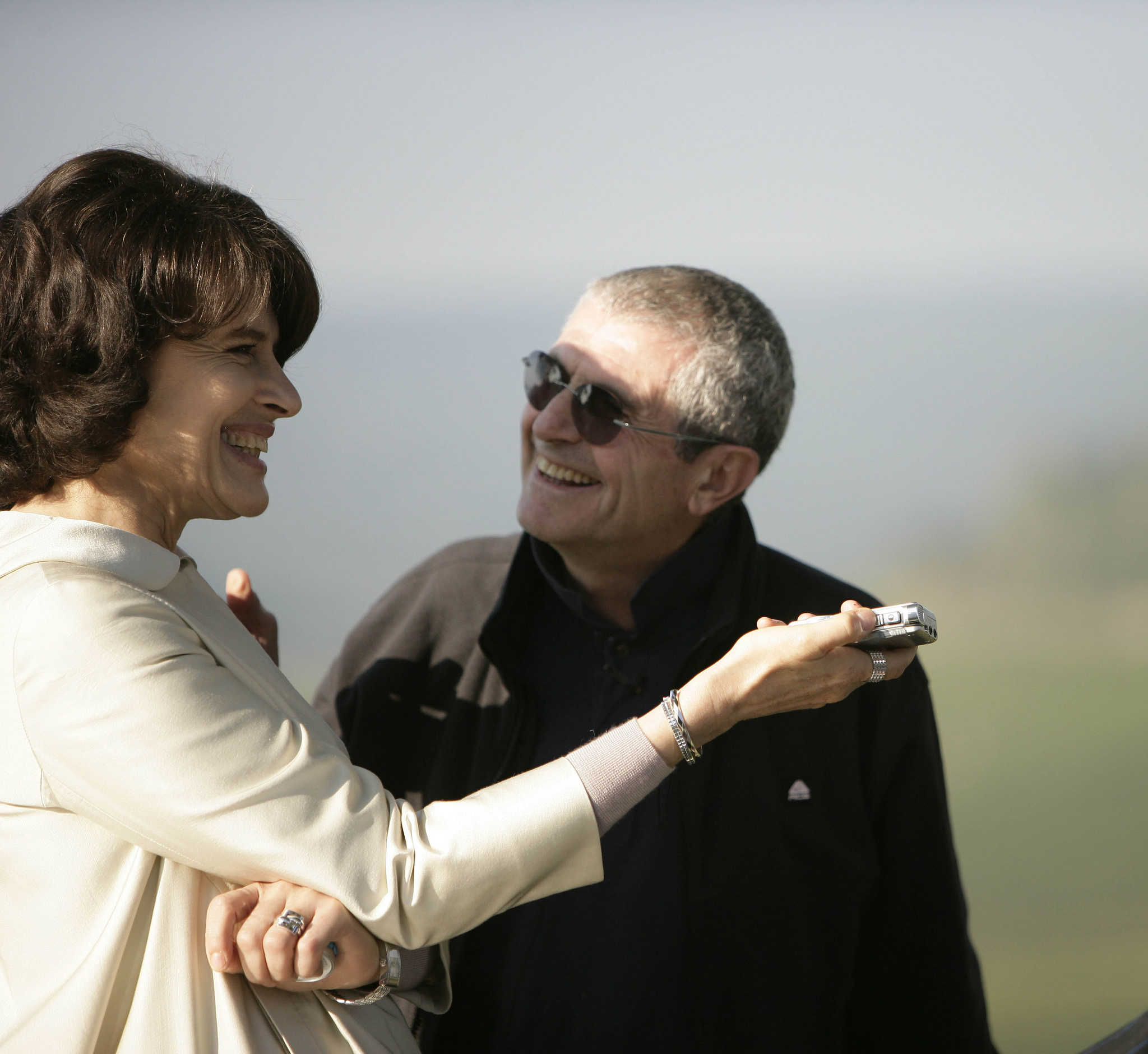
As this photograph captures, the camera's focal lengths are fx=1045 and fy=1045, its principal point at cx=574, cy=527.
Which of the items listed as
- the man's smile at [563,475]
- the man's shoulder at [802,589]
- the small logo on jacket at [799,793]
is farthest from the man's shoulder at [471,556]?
the small logo on jacket at [799,793]

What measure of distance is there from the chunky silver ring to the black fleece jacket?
1237 millimetres

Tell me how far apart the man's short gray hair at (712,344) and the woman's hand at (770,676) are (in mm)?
1194

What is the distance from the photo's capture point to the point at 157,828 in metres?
1.46

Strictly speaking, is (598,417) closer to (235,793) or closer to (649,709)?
(649,709)

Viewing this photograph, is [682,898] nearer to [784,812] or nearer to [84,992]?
[784,812]

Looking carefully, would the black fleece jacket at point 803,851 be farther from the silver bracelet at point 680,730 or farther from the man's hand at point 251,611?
the silver bracelet at point 680,730

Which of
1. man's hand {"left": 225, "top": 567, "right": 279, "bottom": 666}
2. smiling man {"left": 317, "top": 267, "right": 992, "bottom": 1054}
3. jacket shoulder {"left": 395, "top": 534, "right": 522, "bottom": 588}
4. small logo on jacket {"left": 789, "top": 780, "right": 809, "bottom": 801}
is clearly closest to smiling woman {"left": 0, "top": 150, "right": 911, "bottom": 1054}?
man's hand {"left": 225, "top": 567, "right": 279, "bottom": 666}

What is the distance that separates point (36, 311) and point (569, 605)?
5.19 ft

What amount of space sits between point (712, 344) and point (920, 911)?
63.9 inches

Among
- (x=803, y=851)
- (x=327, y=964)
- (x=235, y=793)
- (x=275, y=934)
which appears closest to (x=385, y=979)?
(x=327, y=964)

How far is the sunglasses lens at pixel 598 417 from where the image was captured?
298cm

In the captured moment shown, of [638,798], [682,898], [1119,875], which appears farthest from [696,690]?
[1119,875]

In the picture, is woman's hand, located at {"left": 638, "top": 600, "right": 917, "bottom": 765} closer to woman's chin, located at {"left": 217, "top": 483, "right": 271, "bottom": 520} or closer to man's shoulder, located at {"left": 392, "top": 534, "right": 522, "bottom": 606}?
woman's chin, located at {"left": 217, "top": 483, "right": 271, "bottom": 520}

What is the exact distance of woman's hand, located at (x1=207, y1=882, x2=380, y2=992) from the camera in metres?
1.48
